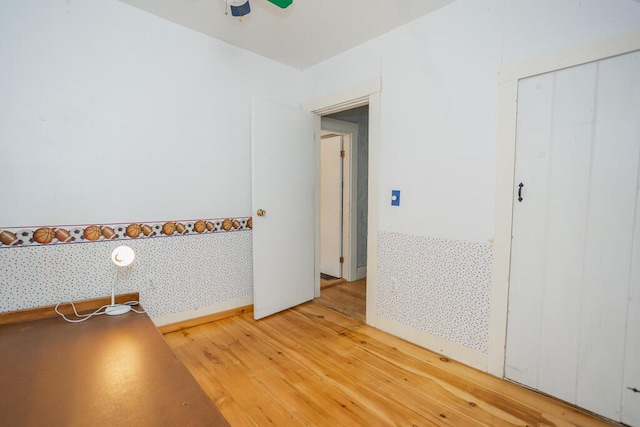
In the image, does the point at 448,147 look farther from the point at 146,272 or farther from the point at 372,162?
the point at 146,272

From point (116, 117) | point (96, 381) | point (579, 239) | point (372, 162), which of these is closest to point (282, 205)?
point (372, 162)

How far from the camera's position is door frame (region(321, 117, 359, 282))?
12.4ft

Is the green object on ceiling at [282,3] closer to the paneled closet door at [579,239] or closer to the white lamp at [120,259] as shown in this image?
the paneled closet door at [579,239]

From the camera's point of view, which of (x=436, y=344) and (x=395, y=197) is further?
(x=395, y=197)

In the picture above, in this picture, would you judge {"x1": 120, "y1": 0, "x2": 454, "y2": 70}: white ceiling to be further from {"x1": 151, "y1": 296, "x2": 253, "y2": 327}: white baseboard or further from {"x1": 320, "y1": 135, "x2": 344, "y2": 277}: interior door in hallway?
{"x1": 151, "y1": 296, "x2": 253, "y2": 327}: white baseboard

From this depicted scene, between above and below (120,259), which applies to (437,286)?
below

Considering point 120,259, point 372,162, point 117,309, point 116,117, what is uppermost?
point 116,117

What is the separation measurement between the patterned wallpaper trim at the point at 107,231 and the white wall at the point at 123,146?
37 millimetres

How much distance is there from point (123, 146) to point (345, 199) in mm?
2462

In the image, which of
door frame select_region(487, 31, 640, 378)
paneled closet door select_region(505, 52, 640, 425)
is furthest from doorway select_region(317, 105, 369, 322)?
paneled closet door select_region(505, 52, 640, 425)

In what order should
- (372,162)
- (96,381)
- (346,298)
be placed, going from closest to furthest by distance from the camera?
(96,381) → (372,162) → (346,298)

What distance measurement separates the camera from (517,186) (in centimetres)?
173

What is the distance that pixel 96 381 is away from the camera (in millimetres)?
1077

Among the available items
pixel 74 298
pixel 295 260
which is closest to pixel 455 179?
pixel 295 260
